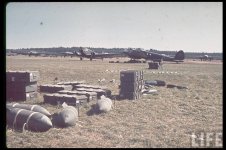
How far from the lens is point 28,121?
10.3 m

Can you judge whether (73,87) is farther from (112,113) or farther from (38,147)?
(38,147)

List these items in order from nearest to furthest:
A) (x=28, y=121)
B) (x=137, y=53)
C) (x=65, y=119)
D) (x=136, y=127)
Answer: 1. (x=28, y=121)
2. (x=65, y=119)
3. (x=136, y=127)
4. (x=137, y=53)

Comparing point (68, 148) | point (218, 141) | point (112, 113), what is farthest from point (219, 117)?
point (68, 148)

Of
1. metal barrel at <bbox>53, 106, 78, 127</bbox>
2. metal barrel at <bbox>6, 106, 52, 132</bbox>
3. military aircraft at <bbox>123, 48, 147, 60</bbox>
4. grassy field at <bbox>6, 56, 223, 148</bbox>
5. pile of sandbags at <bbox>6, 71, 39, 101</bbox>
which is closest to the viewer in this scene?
grassy field at <bbox>6, 56, 223, 148</bbox>

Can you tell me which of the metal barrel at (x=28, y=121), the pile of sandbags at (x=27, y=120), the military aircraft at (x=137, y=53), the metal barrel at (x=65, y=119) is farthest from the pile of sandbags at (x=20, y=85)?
the military aircraft at (x=137, y=53)

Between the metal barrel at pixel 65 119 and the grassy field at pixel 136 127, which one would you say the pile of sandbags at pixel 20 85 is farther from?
the metal barrel at pixel 65 119


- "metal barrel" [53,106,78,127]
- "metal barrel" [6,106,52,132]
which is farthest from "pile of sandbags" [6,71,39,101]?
"metal barrel" [53,106,78,127]

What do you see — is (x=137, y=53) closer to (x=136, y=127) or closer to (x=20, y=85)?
(x=20, y=85)

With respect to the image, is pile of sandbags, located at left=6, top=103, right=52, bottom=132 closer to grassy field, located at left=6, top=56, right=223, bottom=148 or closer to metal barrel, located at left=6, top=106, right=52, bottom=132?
metal barrel, located at left=6, top=106, right=52, bottom=132

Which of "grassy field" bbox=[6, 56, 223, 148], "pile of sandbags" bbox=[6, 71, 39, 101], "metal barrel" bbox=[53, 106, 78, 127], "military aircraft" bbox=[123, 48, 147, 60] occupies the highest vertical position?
"military aircraft" bbox=[123, 48, 147, 60]

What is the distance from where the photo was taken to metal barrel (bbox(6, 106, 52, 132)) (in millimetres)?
10156

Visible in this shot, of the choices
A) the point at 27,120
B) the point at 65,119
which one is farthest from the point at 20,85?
the point at 65,119

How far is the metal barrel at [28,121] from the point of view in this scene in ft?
33.3
